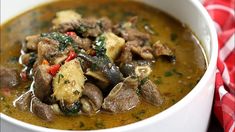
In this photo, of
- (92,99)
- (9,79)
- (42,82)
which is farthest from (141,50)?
(9,79)

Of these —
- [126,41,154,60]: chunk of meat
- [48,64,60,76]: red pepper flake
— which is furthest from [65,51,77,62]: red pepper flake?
[126,41,154,60]: chunk of meat

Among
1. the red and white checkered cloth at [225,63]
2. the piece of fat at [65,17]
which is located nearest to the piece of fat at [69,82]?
the piece of fat at [65,17]

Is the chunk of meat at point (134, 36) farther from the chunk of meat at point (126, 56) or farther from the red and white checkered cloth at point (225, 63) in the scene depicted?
the red and white checkered cloth at point (225, 63)

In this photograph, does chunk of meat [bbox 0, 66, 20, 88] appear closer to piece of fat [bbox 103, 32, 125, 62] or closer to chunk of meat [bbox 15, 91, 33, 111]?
chunk of meat [bbox 15, 91, 33, 111]

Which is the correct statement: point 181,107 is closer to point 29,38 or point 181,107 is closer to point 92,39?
point 92,39

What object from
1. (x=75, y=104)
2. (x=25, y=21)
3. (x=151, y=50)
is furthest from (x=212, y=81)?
(x=25, y=21)

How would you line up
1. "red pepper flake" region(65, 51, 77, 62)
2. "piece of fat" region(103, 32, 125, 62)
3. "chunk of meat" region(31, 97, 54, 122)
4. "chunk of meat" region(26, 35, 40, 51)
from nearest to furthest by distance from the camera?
"chunk of meat" region(31, 97, 54, 122), "red pepper flake" region(65, 51, 77, 62), "piece of fat" region(103, 32, 125, 62), "chunk of meat" region(26, 35, 40, 51)
